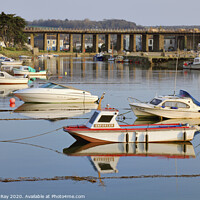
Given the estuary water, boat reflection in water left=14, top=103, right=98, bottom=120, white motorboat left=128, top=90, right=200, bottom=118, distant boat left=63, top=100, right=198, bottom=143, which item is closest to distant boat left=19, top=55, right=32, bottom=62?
boat reflection in water left=14, top=103, right=98, bottom=120

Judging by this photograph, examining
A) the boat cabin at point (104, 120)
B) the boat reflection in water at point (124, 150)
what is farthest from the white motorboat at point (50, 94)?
the boat cabin at point (104, 120)

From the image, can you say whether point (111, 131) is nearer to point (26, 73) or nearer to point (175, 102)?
point (175, 102)

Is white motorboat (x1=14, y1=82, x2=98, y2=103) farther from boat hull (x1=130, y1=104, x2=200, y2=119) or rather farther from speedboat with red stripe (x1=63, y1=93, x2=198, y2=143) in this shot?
speedboat with red stripe (x1=63, y1=93, x2=198, y2=143)

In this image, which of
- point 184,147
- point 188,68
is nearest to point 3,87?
point 184,147

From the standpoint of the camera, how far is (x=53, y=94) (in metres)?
38.4

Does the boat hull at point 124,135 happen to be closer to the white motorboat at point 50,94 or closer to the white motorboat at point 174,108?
the white motorboat at point 174,108

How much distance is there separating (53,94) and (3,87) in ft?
47.4

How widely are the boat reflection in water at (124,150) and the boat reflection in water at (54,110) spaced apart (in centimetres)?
903

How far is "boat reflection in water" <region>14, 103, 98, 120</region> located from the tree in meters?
132

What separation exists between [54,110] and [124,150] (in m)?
13.2

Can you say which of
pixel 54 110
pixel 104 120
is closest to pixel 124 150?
pixel 104 120

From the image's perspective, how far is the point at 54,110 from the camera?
3638 cm

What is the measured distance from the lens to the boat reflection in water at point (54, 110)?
3419 centimetres

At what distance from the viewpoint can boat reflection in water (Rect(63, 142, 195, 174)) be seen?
23.2 metres
